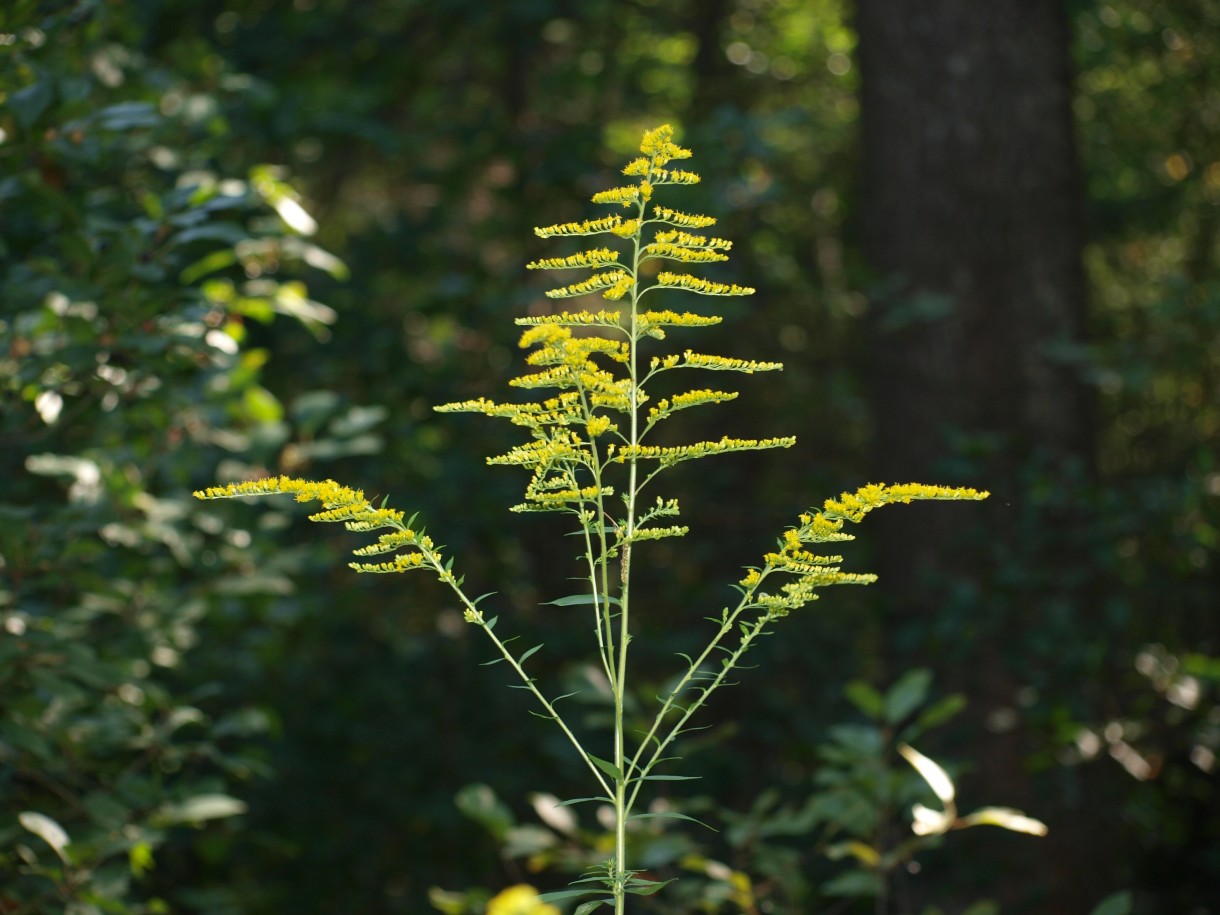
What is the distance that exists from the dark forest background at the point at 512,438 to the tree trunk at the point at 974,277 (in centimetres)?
1

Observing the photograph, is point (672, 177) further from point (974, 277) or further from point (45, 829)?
point (974, 277)

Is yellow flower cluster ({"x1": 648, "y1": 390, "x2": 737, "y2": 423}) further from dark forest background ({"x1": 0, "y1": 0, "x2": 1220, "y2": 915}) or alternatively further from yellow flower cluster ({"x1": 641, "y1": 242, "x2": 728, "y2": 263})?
dark forest background ({"x1": 0, "y1": 0, "x2": 1220, "y2": 915})

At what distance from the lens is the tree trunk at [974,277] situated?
4.02 meters

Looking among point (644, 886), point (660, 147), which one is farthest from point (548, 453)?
point (644, 886)

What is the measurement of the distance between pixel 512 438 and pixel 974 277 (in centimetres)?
176

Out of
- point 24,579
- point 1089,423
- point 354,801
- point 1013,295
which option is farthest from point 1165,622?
point 24,579

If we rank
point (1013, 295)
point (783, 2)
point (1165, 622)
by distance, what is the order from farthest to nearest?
point (783, 2)
point (1165, 622)
point (1013, 295)

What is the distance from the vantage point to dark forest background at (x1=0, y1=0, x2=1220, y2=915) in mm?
2594

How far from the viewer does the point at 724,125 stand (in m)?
4.54

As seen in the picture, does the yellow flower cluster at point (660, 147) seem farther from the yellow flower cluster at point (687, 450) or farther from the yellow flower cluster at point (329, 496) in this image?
the yellow flower cluster at point (329, 496)

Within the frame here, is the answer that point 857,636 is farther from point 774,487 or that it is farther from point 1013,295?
point 1013,295

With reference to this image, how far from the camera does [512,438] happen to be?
193 inches

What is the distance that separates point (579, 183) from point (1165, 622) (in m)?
2.65

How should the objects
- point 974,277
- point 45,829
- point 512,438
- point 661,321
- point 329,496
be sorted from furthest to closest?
point 512,438 < point 974,277 < point 45,829 < point 661,321 < point 329,496
